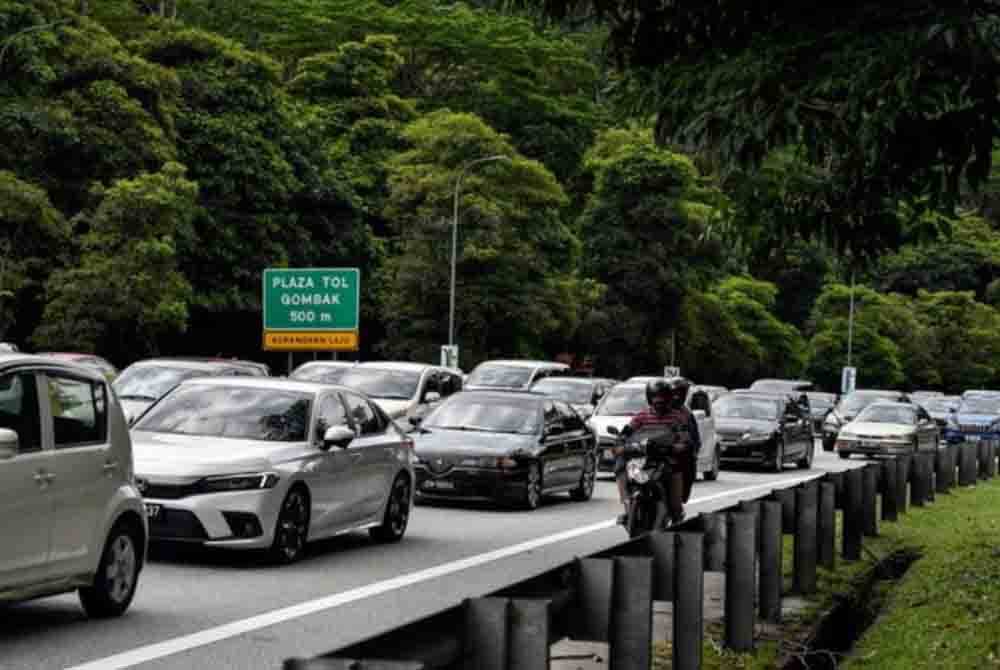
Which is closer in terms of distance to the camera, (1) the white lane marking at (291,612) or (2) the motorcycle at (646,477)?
(1) the white lane marking at (291,612)

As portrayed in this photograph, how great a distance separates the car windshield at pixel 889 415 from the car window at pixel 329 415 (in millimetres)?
28654

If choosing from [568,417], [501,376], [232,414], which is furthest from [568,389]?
[232,414]

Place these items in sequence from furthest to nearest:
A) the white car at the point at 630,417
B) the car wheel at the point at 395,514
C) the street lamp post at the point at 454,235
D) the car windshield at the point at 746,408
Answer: the street lamp post at the point at 454,235
the car windshield at the point at 746,408
the white car at the point at 630,417
the car wheel at the point at 395,514

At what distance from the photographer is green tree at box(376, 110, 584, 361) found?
202ft

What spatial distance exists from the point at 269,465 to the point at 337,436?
930 millimetres

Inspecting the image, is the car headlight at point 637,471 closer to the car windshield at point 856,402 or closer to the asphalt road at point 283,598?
the asphalt road at point 283,598

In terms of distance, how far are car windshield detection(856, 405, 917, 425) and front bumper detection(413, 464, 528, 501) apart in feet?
73.6

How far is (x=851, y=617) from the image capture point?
14016 millimetres

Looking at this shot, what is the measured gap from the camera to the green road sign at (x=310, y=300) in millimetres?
42062

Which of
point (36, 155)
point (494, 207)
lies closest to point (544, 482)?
point (36, 155)

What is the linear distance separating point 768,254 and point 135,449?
534 cm

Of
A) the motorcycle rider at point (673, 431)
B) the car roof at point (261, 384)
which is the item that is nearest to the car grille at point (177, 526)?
the car roof at point (261, 384)

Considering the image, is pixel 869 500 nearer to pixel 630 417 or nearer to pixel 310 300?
pixel 630 417

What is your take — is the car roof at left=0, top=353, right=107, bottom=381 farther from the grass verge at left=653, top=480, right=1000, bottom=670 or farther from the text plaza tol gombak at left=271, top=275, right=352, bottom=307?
the text plaza tol gombak at left=271, top=275, right=352, bottom=307
